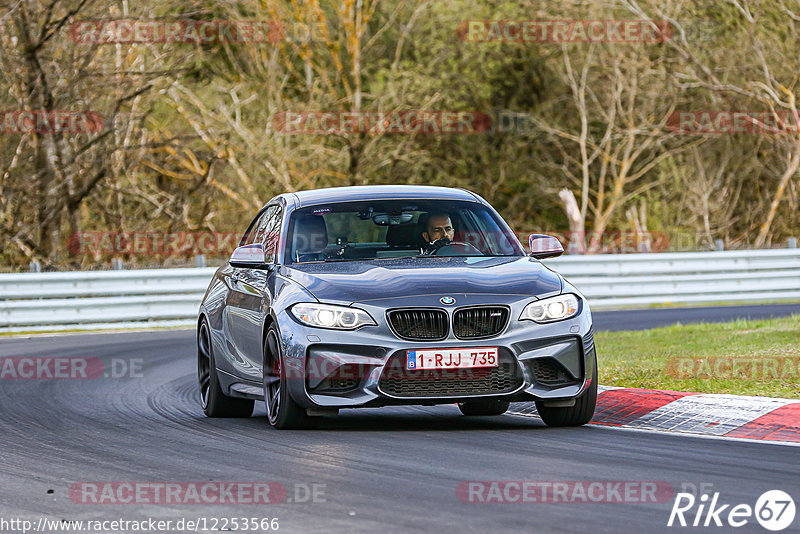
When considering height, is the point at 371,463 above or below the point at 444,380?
below

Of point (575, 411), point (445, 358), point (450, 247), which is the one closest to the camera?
point (445, 358)

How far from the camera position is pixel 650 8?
128 feet

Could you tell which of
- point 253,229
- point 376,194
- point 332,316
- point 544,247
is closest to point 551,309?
point 544,247

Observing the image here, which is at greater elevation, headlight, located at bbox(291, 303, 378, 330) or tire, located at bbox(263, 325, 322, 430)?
headlight, located at bbox(291, 303, 378, 330)

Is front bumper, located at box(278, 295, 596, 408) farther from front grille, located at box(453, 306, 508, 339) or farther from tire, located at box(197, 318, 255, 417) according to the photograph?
tire, located at box(197, 318, 255, 417)

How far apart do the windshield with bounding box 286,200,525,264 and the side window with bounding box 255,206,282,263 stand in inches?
8.3

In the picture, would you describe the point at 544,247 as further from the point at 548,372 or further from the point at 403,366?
the point at 403,366

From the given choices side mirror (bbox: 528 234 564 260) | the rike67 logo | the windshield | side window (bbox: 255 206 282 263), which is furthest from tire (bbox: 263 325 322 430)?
the rike67 logo

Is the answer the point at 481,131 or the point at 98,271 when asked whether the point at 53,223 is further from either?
the point at 481,131

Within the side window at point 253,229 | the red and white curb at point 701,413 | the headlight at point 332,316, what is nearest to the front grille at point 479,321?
the headlight at point 332,316

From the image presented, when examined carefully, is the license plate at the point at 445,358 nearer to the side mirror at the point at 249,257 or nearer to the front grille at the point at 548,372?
the front grille at the point at 548,372

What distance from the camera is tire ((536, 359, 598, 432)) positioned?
30.1 ft

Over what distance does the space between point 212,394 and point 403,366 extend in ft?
8.51

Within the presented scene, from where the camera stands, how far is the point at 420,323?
877 cm
